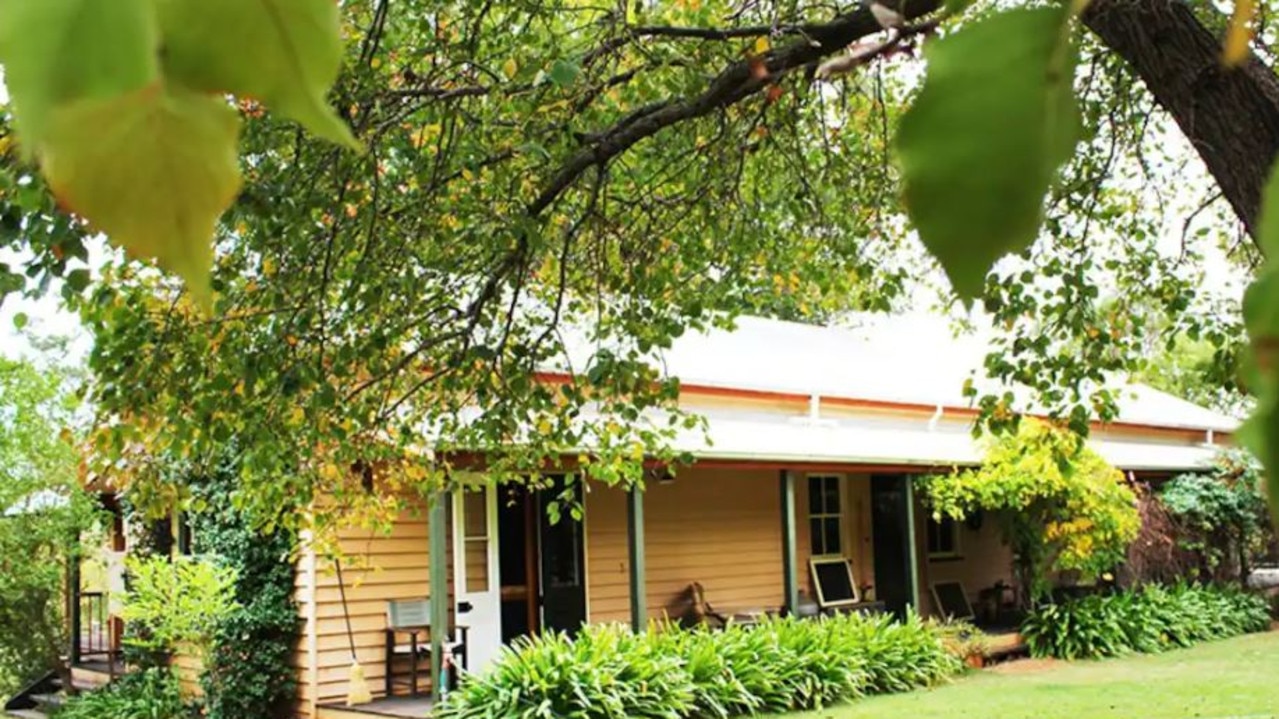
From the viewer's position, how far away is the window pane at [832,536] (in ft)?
53.6

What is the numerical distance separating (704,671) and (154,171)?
1067 cm

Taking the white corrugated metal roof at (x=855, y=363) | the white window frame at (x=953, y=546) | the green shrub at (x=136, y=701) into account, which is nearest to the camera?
the green shrub at (x=136, y=701)

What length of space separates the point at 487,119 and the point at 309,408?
150 centimetres

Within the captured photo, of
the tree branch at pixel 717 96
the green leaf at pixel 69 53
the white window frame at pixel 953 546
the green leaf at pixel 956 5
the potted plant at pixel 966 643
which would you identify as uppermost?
the tree branch at pixel 717 96

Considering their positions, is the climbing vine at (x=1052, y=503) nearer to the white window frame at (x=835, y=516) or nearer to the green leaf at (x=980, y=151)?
the white window frame at (x=835, y=516)

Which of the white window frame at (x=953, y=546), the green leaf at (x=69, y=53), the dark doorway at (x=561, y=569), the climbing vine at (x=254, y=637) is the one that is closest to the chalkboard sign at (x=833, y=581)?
the white window frame at (x=953, y=546)

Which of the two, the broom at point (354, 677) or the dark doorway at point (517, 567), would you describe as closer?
the broom at point (354, 677)

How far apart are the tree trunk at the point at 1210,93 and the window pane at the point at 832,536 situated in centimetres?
1253

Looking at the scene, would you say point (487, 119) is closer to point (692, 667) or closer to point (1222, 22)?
point (1222, 22)

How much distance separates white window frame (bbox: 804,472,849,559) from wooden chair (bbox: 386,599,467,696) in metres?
5.91

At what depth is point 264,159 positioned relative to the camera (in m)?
5.16

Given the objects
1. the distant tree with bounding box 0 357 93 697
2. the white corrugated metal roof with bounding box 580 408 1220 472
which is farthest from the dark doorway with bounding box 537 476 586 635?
the distant tree with bounding box 0 357 93 697

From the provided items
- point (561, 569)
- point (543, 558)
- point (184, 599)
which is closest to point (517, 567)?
point (543, 558)

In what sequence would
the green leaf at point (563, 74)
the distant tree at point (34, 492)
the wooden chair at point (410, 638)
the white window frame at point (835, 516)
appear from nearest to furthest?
the green leaf at point (563, 74) → the wooden chair at point (410, 638) → the distant tree at point (34, 492) → the white window frame at point (835, 516)
